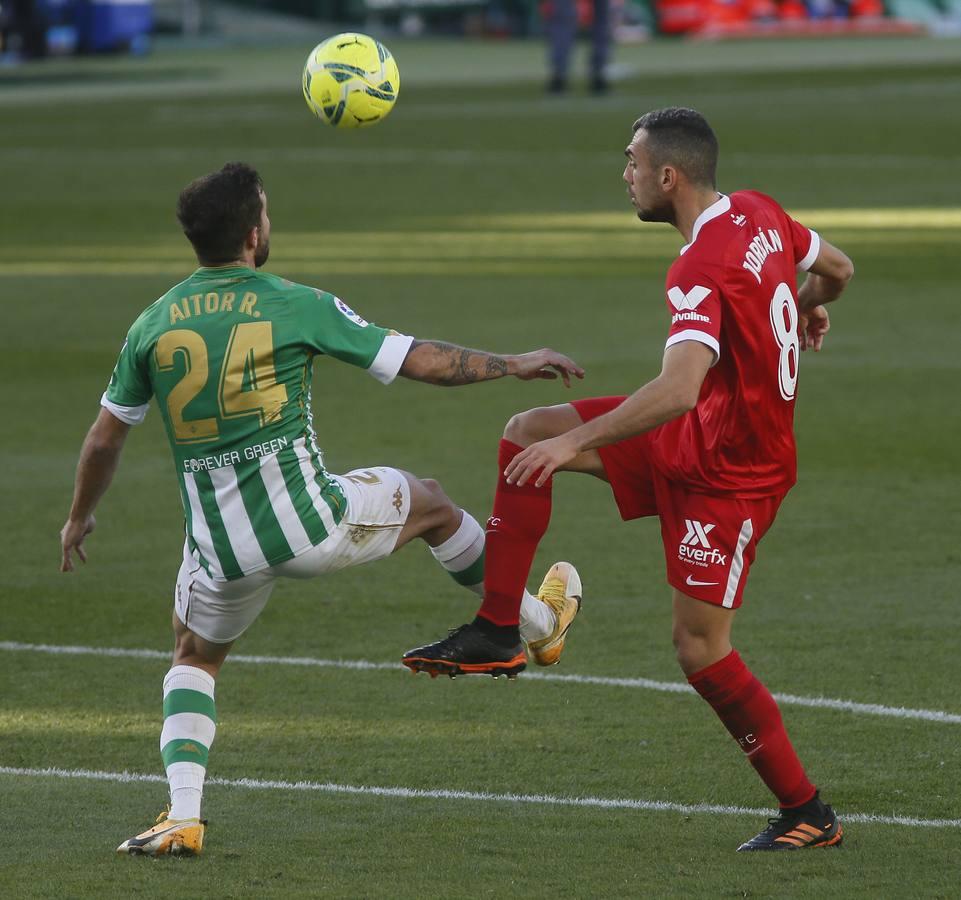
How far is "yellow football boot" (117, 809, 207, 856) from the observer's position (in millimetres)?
5617

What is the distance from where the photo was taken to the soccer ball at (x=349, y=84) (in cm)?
776

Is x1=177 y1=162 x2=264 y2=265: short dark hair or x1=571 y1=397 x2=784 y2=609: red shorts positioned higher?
x1=177 y1=162 x2=264 y2=265: short dark hair

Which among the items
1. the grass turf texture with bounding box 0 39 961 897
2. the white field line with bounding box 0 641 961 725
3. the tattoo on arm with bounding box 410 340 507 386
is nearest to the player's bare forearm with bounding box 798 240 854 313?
the tattoo on arm with bounding box 410 340 507 386

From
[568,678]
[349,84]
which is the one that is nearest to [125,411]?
[349,84]

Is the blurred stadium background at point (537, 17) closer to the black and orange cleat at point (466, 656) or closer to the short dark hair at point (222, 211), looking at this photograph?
the black and orange cleat at point (466, 656)

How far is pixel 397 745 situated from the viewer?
6.94m

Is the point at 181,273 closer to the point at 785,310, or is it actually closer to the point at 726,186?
the point at 726,186

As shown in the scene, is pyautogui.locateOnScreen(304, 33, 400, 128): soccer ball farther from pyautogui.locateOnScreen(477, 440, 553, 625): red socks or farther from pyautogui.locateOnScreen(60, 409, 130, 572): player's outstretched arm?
pyautogui.locateOnScreen(60, 409, 130, 572): player's outstretched arm

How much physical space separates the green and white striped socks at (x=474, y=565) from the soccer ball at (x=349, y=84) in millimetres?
2153

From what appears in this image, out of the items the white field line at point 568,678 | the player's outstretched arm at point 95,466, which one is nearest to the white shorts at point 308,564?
the player's outstretched arm at point 95,466

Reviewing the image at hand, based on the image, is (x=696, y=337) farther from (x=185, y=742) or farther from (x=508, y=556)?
(x=185, y=742)

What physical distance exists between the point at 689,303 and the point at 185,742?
1.90m

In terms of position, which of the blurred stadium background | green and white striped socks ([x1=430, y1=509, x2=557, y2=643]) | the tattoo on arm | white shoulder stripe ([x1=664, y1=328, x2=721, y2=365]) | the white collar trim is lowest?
the blurred stadium background

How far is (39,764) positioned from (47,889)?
1.38 m
